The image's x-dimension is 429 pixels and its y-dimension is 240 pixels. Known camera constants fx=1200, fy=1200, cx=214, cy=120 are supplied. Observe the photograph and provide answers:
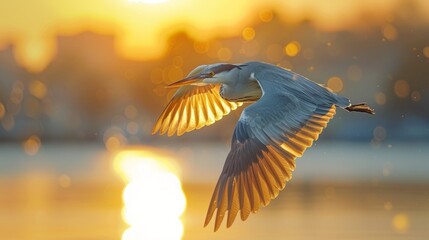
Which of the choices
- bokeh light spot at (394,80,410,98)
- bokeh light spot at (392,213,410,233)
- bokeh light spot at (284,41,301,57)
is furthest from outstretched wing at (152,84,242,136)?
bokeh light spot at (284,41,301,57)

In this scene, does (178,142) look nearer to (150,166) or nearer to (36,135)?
(36,135)

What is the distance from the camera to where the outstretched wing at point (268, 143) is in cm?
1119

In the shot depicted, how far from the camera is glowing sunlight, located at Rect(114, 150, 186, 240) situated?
2003cm

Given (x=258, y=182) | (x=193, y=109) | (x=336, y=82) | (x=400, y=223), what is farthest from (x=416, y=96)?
(x=258, y=182)

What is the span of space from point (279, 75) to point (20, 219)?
10.3 m

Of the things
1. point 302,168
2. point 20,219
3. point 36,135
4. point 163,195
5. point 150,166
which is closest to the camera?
point 20,219

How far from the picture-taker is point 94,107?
82.6 m

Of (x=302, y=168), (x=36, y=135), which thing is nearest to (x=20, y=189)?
(x=302, y=168)

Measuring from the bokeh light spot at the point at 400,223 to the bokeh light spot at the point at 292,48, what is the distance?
49246mm

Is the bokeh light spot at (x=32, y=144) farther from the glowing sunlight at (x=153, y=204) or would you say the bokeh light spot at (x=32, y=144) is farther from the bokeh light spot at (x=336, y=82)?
the glowing sunlight at (x=153, y=204)

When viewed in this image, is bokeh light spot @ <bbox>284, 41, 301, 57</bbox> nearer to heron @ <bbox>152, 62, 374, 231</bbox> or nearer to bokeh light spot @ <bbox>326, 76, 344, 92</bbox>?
bokeh light spot @ <bbox>326, 76, 344, 92</bbox>

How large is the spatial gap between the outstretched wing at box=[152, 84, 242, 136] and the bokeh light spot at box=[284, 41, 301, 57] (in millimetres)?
55778

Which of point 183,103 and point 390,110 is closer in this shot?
point 183,103

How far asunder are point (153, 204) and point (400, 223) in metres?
8.35
